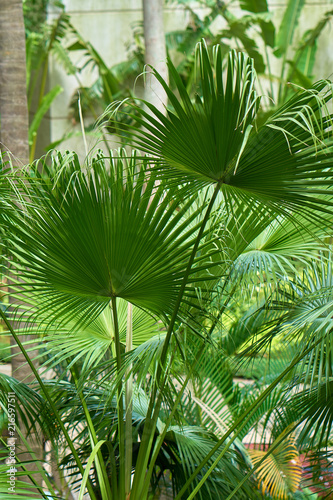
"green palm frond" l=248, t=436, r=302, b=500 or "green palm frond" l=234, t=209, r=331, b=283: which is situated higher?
"green palm frond" l=234, t=209, r=331, b=283

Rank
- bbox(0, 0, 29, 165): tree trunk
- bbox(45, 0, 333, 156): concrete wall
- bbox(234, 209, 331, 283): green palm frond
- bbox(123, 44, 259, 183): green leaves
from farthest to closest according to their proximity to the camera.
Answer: bbox(45, 0, 333, 156): concrete wall → bbox(0, 0, 29, 165): tree trunk → bbox(234, 209, 331, 283): green palm frond → bbox(123, 44, 259, 183): green leaves

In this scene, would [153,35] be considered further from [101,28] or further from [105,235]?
[101,28]

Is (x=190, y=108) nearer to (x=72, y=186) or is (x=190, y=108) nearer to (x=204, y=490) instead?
(x=72, y=186)

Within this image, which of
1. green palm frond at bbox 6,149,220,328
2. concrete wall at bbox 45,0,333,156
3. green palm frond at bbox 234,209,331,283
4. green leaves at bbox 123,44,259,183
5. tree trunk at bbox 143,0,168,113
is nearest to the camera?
green leaves at bbox 123,44,259,183

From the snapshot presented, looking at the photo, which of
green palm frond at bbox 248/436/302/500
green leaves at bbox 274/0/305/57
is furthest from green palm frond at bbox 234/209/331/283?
green leaves at bbox 274/0/305/57

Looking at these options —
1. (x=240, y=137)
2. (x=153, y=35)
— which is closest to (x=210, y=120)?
(x=240, y=137)

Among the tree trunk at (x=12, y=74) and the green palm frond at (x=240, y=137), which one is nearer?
the green palm frond at (x=240, y=137)

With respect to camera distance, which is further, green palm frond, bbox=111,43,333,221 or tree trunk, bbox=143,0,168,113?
tree trunk, bbox=143,0,168,113

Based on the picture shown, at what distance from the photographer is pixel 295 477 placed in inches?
110

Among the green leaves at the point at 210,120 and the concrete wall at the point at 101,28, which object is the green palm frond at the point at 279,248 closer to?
the green leaves at the point at 210,120

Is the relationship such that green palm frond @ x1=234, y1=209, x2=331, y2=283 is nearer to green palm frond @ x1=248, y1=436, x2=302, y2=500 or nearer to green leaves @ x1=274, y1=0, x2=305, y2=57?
green palm frond @ x1=248, y1=436, x2=302, y2=500

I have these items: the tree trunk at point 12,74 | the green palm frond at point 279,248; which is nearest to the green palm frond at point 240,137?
the green palm frond at point 279,248

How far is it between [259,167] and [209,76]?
0.91 feet

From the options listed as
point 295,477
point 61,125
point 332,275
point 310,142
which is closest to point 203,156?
point 310,142
